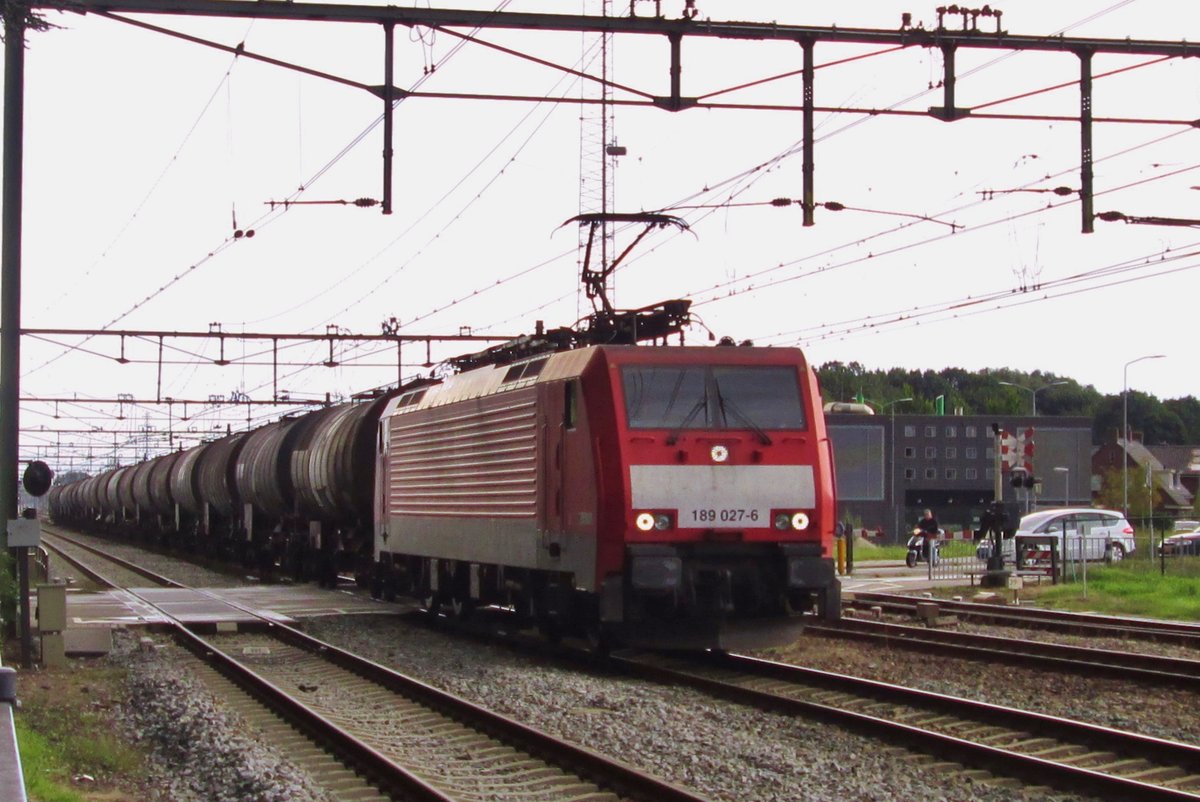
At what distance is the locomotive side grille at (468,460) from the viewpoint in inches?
631

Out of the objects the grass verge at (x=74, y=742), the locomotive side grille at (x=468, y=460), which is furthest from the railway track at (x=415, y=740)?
the locomotive side grille at (x=468, y=460)

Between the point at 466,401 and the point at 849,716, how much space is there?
850 centimetres

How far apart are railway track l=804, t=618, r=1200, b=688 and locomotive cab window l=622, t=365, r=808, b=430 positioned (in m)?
3.10

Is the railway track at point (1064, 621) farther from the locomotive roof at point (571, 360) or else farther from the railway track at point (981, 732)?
the locomotive roof at point (571, 360)

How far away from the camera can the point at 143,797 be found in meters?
9.40

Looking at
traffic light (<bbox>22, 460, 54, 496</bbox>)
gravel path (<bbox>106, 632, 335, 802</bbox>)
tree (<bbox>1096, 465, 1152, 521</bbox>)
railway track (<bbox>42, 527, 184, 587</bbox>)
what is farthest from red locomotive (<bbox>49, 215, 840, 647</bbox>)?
tree (<bbox>1096, 465, 1152, 521</bbox>)

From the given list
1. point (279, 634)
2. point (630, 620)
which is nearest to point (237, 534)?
point (279, 634)

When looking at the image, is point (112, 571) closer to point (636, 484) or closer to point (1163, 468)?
point (636, 484)

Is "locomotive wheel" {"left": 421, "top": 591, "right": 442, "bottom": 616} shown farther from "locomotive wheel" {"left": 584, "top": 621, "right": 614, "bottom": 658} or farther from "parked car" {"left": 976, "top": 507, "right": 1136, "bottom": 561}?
"parked car" {"left": 976, "top": 507, "right": 1136, "bottom": 561}

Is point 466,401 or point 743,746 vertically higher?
point 466,401

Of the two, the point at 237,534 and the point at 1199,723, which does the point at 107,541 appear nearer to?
the point at 237,534

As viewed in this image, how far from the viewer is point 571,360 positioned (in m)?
14.8

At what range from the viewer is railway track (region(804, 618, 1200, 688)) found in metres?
13.5

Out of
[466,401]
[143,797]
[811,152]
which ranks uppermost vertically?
[811,152]
